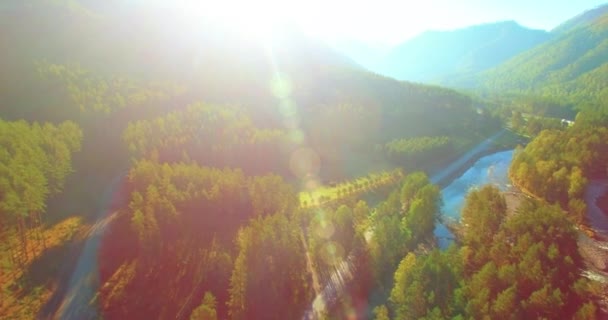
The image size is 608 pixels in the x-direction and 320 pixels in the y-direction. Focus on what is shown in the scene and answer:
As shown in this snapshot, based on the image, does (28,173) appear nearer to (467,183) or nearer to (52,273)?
(52,273)

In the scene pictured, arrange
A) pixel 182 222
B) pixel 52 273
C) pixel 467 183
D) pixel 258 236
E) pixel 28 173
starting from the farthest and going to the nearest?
pixel 467 183 < pixel 28 173 < pixel 182 222 < pixel 52 273 < pixel 258 236

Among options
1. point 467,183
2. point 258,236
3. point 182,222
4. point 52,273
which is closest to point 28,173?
point 52,273

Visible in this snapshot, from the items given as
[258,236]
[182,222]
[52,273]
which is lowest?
[258,236]

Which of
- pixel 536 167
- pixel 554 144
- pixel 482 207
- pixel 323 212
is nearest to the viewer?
pixel 482 207

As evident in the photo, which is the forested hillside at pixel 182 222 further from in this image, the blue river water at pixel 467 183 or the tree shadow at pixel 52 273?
the blue river water at pixel 467 183

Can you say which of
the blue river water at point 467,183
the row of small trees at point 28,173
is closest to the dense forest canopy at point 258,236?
the row of small trees at point 28,173

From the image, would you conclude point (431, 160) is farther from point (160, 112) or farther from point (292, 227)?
point (160, 112)

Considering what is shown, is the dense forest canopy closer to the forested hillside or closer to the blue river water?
the forested hillside

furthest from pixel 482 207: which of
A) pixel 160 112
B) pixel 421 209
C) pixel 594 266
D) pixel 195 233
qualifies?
pixel 160 112
